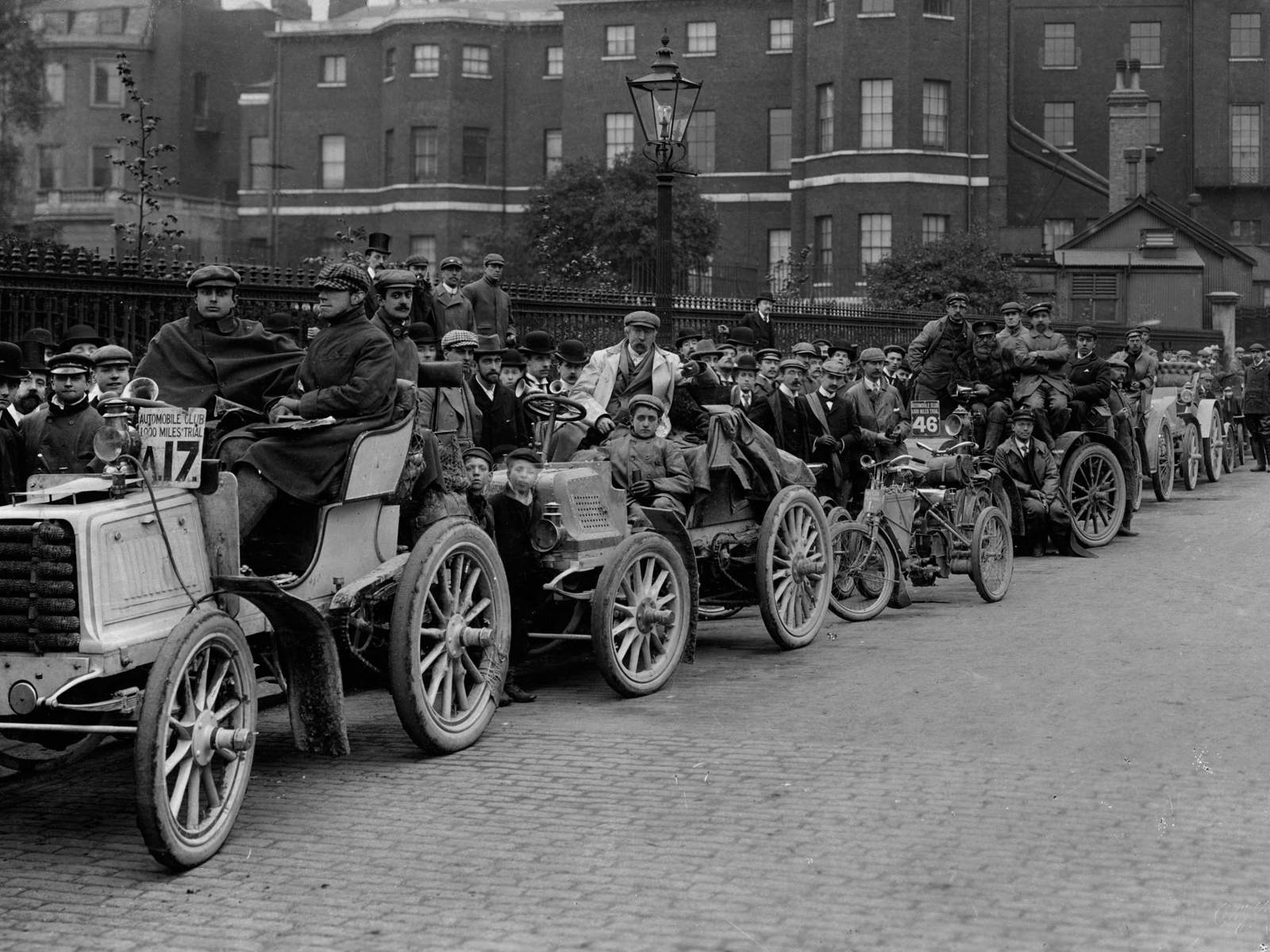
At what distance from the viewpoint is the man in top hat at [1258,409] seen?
28.5 m

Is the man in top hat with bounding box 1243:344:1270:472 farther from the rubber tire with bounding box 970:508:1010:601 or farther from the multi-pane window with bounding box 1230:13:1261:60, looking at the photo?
the multi-pane window with bounding box 1230:13:1261:60

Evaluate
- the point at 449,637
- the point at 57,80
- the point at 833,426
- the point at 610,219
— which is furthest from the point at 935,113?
the point at 449,637

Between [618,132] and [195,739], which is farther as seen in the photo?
[618,132]

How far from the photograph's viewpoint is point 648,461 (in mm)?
10766

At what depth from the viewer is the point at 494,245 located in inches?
2018

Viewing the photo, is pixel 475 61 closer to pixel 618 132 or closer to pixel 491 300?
pixel 618 132

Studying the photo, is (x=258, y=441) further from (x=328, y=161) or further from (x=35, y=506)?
(x=328, y=161)

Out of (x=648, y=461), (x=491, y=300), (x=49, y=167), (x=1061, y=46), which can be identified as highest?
(x=1061, y=46)

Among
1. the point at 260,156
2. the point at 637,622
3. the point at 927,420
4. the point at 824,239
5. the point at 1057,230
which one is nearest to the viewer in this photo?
the point at 637,622

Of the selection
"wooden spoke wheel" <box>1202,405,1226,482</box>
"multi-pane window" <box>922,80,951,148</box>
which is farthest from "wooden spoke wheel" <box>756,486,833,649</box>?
"multi-pane window" <box>922,80,951,148</box>

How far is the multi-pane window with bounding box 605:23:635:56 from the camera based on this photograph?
193 ft

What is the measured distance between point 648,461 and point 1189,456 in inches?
609

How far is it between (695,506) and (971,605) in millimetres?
3529

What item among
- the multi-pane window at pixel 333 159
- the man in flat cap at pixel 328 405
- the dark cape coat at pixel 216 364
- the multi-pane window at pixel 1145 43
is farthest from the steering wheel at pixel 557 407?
the multi-pane window at pixel 333 159
